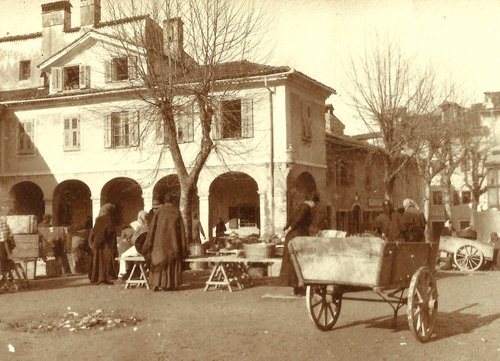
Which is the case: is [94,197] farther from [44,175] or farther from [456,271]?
[456,271]

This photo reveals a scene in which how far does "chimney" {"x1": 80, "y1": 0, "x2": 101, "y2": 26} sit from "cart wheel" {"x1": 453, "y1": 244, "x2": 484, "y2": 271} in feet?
63.6

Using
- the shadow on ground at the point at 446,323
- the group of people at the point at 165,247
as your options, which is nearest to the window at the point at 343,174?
the group of people at the point at 165,247

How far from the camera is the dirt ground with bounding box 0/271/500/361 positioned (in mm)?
6457

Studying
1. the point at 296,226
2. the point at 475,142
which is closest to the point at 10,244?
the point at 296,226

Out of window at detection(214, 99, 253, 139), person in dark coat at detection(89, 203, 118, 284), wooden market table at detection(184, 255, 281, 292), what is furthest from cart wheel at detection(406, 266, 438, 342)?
window at detection(214, 99, 253, 139)

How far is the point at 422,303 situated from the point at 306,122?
18295 mm

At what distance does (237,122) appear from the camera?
24000mm

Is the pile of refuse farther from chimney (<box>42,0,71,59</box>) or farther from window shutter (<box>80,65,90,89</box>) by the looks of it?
chimney (<box>42,0,71,59</box>)

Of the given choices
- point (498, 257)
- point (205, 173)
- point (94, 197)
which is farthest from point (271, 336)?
point (94, 197)

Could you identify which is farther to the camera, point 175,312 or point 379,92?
point 379,92

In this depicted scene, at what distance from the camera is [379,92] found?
23.8 meters

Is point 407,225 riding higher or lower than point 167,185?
lower

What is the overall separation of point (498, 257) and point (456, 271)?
1600mm

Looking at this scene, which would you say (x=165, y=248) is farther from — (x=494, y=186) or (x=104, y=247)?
(x=494, y=186)
